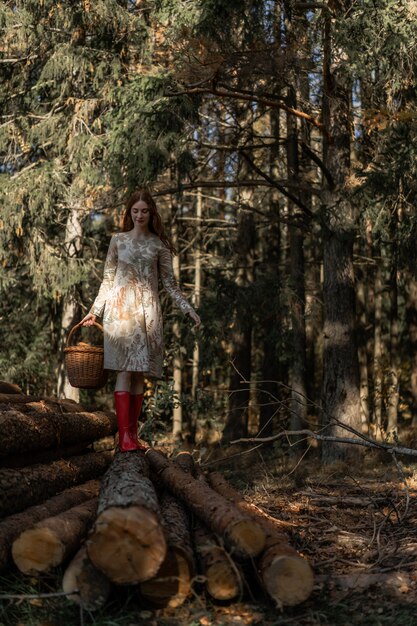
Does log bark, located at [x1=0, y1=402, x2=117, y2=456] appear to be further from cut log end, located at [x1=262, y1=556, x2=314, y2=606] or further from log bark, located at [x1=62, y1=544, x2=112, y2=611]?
cut log end, located at [x1=262, y1=556, x2=314, y2=606]

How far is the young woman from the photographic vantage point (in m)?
6.57

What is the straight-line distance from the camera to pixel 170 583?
4027 millimetres

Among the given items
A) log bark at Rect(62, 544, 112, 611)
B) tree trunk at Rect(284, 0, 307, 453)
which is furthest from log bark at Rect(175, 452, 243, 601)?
tree trunk at Rect(284, 0, 307, 453)

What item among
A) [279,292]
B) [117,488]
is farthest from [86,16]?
[117,488]

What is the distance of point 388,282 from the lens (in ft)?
66.1

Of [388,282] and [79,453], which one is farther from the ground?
[388,282]

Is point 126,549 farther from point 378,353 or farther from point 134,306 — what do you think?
point 378,353

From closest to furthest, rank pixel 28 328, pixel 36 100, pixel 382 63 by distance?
pixel 382 63 → pixel 36 100 → pixel 28 328

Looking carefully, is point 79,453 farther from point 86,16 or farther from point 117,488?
point 86,16

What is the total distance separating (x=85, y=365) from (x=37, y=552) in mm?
2990

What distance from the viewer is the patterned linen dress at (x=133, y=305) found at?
21.6ft

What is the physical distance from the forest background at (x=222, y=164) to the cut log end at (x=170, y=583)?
10.6ft

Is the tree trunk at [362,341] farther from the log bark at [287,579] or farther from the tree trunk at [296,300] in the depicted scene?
the log bark at [287,579]

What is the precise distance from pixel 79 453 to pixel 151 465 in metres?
1.60
